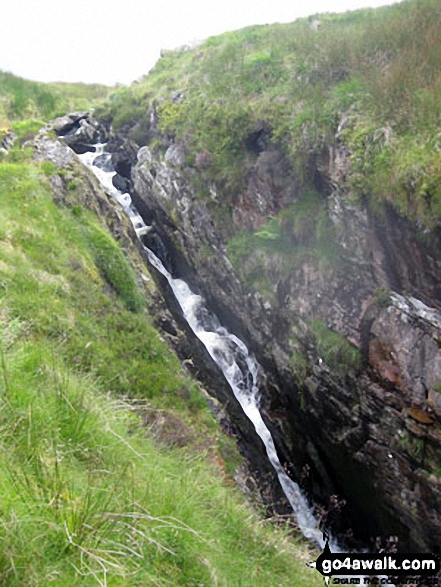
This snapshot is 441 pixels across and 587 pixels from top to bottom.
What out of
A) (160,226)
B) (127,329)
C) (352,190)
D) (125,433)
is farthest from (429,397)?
(160,226)

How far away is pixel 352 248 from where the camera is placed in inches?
403

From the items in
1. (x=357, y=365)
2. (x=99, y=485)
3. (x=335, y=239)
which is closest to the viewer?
(x=99, y=485)

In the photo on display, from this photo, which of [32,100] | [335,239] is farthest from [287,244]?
[32,100]

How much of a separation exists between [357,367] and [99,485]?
26.8ft

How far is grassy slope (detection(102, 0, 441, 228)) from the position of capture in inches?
351

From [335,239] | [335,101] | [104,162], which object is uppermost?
[335,101]

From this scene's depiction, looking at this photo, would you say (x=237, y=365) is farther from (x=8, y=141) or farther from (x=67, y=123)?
(x=67, y=123)

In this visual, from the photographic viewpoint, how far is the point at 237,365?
1309cm

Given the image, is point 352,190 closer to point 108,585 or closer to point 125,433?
point 125,433

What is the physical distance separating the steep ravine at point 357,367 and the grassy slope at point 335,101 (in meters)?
0.75

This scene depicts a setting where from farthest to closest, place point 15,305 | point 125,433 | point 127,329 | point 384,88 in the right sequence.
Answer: point 384,88
point 127,329
point 15,305
point 125,433

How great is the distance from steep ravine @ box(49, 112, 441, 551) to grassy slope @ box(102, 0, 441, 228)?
75 cm

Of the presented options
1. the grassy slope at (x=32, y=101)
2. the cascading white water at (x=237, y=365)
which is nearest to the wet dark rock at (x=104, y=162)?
the grassy slope at (x=32, y=101)

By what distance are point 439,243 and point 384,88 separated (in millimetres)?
4366
